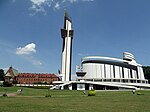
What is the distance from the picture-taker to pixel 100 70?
101 metres

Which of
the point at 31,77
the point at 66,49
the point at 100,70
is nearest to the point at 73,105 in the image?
the point at 66,49

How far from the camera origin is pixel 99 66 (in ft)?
335

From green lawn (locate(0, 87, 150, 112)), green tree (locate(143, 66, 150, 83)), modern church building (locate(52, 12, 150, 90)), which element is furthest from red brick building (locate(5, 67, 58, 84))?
green lawn (locate(0, 87, 150, 112))

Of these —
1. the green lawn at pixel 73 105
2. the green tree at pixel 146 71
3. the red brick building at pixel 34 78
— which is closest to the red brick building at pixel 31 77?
the red brick building at pixel 34 78

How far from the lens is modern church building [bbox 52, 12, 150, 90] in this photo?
9091 centimetres

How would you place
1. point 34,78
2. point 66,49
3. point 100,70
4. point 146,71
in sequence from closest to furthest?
point 66,49 → point 100,70 → point 146,71 → point 34,78

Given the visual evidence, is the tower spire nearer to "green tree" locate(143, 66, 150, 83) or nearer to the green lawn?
"green tree" locate(143, 66, 150, 83)

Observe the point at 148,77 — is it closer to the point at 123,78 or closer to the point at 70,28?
the point at 123,78

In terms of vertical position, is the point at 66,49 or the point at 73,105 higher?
the point at 66,49

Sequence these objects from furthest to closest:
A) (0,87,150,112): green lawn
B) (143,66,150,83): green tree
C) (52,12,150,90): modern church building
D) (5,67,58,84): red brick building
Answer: (5,67,58,84): red brick building
(143,66,150,83): green tree
(52,12,150,90): modern church building
(0,87,150,112): green lawn

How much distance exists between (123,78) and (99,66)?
12.4m

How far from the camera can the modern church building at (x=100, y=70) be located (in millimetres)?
90912

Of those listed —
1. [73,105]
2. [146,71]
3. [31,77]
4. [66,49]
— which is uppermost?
[66,49]

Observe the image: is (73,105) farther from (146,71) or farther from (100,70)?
(146,71)
